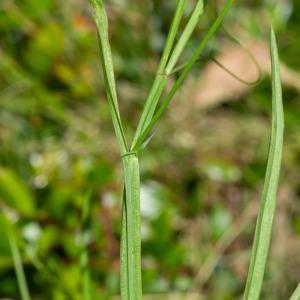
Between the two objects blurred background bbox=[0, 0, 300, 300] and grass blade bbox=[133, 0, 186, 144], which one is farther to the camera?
blurred background bbox=[0, 0, 300, 300]

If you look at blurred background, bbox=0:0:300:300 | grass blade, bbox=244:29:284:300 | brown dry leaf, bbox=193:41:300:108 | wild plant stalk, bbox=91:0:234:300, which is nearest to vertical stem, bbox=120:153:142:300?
wild plant stalk, bbox=91:0:234:300

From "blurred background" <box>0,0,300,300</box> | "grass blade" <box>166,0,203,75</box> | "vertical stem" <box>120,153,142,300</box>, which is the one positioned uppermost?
"blurred background" <box>0,0,300,300</box>

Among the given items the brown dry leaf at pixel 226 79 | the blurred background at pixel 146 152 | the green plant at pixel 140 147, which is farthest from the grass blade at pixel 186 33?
the brown dry leaf at pixel 226 79

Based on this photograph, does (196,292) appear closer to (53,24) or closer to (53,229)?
(53,229)

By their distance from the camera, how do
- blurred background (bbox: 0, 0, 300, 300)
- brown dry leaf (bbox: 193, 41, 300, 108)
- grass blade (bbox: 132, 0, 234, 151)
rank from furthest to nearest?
brown dry leaf (bbox: 193, 41, 300, 108) < blurred background (bbox: 0, 0, 300, 300) < grass blade (bbox: 132, 0, 234, 151)

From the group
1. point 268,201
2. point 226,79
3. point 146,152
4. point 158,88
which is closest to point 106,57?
point 158,88

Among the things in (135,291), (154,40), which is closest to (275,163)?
(135,291)

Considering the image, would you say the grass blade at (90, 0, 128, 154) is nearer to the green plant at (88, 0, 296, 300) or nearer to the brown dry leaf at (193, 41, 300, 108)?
the green plant at (88, 0, 296, 300)

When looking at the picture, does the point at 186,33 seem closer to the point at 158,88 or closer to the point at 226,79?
the point at 158,88
